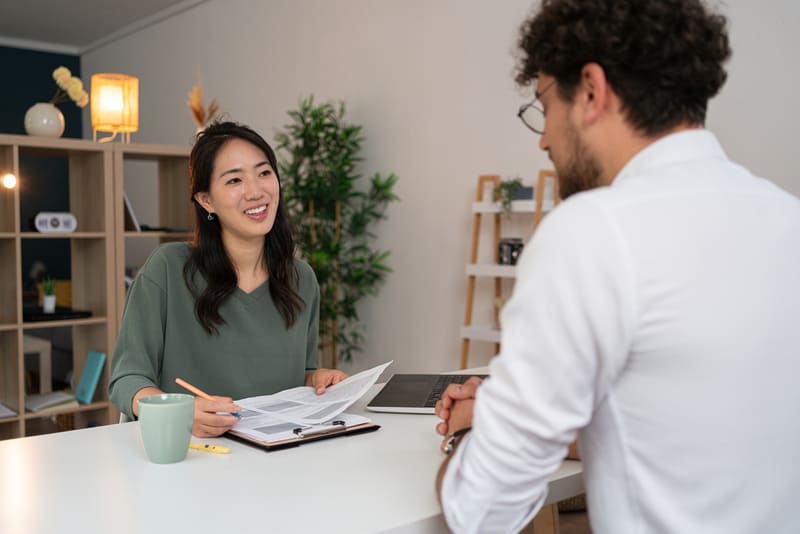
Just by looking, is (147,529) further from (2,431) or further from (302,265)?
(2,431)

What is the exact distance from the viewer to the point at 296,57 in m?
5.45

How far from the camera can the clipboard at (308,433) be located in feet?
4.30

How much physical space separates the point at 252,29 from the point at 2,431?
11.5ft

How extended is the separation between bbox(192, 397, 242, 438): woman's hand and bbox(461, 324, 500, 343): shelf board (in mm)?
2484

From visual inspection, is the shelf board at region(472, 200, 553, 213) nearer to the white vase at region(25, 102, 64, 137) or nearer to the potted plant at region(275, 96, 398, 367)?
the potted plant at region(275, 96, 398, 367)

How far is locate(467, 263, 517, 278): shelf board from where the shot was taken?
3.79 metres

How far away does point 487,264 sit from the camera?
4.00 metres

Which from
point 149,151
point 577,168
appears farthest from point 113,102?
point 577,168

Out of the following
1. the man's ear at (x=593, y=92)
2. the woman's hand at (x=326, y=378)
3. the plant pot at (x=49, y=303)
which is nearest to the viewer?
the man's ear at (x=593, y=92)

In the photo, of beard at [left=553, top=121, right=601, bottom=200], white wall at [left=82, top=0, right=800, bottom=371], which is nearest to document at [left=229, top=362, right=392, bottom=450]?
beard at [left=553, top=121, right=601, bottom=200]

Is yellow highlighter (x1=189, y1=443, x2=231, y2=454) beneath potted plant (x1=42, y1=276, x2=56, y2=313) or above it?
above

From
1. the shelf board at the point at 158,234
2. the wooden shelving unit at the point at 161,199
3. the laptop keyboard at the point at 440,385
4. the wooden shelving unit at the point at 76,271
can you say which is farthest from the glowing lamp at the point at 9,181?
the laptop keyboard at the point at 440,385

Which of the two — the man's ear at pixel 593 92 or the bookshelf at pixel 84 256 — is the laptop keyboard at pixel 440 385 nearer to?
the man's ear at pixel 593 92

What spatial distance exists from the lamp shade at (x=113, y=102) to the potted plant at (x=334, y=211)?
91 centimetres
